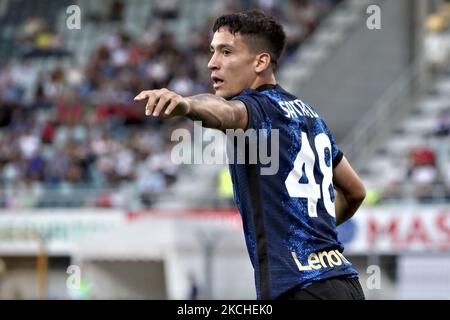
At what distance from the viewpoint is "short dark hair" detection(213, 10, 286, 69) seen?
5.30m

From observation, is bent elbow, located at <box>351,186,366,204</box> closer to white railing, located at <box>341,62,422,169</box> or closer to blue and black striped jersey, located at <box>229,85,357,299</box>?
blue and black striped jersey, located at <box>229,85,357,299</box>

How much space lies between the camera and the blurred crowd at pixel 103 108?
73.7 ft

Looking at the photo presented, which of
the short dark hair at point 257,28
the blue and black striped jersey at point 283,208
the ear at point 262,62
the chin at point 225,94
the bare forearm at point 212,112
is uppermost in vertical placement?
the short dark hair at point 257,28

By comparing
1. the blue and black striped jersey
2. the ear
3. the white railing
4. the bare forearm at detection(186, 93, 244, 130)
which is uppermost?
the white railing

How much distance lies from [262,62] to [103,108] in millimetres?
18883

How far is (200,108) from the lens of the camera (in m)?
4.76

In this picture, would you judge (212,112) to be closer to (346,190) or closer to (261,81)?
(261,81)

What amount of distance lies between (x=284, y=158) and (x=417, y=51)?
19204 millimetres

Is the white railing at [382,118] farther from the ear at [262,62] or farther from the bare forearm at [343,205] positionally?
the ear at [262,62]

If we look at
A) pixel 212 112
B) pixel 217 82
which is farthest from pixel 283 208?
pixel 217 82

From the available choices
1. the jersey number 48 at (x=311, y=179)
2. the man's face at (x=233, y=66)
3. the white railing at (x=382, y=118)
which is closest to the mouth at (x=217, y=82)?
the man's face at (x=233, y=66)

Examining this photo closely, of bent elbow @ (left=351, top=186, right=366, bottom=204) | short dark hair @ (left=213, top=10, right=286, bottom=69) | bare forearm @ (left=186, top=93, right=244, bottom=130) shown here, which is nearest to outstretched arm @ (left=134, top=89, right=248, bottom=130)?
bare forearm @ (left=186, top=93, right=244, bottom=130)

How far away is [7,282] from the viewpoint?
22.7m

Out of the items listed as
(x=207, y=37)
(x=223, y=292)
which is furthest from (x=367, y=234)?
(x=207, y=37)
